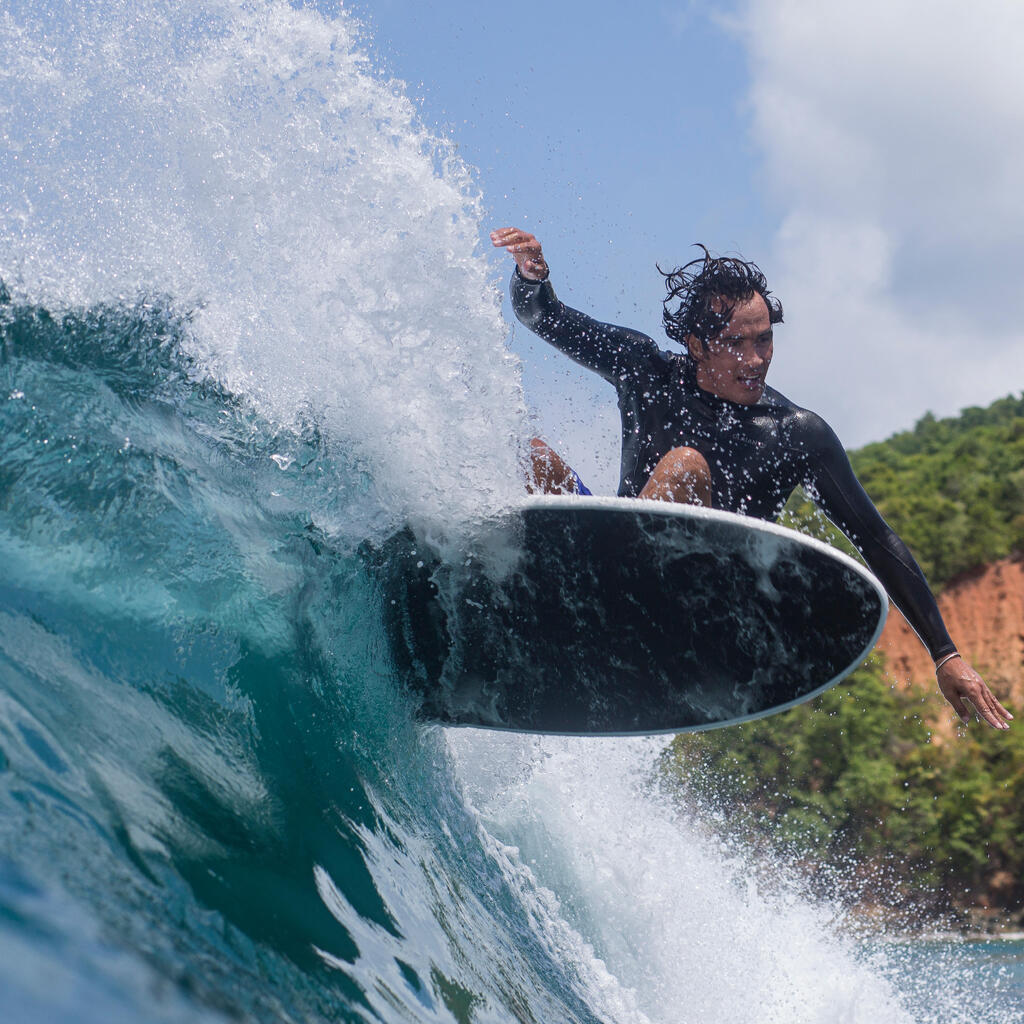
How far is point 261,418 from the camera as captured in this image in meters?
2.84

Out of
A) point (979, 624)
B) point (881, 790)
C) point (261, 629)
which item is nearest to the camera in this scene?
point (261, 629)

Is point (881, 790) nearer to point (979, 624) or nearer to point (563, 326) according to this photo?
point (979, 624)

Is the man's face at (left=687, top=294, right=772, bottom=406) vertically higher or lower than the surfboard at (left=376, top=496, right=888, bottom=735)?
higher

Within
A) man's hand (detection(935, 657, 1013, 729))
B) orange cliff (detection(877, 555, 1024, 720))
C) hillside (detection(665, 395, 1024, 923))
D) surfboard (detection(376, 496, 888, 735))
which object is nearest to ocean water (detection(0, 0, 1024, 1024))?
surfboard (detection(376, 496, 888, 735))

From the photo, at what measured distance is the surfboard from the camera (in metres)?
2.97

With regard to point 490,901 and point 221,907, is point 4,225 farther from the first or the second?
point 490,901

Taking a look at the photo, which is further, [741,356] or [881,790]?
[881,790]

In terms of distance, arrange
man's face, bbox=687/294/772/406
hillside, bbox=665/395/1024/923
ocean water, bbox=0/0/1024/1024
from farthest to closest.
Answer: hillside, bbox=665/395/1024/923 → man's face, bbox=687/294/772/406 → ocean water, bbox=0/0/1024/1024

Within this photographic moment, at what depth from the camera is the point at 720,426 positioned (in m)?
3.40

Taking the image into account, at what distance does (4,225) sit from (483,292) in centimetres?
124

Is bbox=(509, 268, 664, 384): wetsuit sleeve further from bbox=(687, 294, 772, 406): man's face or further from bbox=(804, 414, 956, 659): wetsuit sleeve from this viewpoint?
bbox=(804, 414, 956, 659): wetsuit sleeve

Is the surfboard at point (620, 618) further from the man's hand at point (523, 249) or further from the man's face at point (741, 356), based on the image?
the man's hand at point (523, 249)

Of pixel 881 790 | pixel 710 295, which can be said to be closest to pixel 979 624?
pixel 881 790

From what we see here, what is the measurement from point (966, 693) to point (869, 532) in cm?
54
